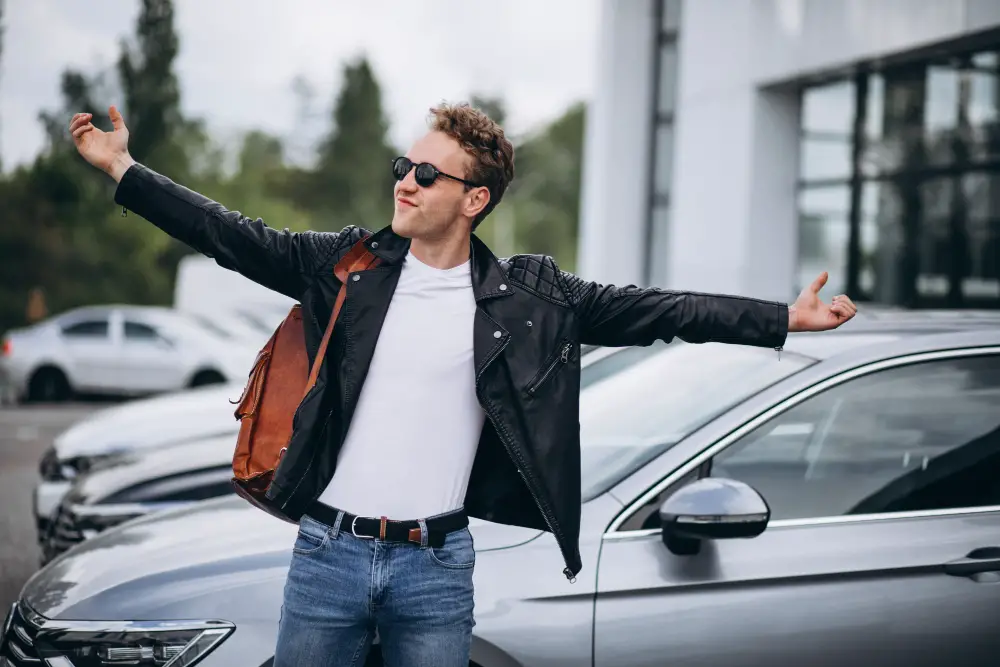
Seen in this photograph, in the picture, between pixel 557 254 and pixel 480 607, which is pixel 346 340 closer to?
pixel 480 607

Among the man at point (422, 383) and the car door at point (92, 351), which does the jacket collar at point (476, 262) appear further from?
the car door at point (92, 351)

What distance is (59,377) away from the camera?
1562 centimetres

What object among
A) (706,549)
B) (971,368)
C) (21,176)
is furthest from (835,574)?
(21,176)

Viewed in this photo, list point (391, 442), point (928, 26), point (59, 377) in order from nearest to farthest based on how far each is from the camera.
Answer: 1. point (391, 442)
2. point (928, 26)
3. point (59, 377)

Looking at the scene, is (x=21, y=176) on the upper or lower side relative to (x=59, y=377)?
upper

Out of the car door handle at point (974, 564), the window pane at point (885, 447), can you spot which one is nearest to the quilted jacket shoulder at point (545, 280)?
the window pane at point (885, 447)

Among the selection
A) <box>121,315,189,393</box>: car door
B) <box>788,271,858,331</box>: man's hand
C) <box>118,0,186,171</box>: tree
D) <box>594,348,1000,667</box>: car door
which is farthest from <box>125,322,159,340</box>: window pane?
<box>118,0,186,171</box>: tree

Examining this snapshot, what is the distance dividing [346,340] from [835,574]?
133cm

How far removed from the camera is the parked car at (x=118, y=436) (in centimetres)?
569

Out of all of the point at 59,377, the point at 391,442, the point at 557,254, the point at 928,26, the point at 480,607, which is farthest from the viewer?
the point at 557,254

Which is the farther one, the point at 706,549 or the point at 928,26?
the point at 928,26

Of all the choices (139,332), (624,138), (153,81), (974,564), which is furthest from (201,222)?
(153,81)

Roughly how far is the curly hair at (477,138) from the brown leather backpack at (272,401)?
0.28m

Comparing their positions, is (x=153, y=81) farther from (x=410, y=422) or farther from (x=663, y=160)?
(x=410, y=422)
